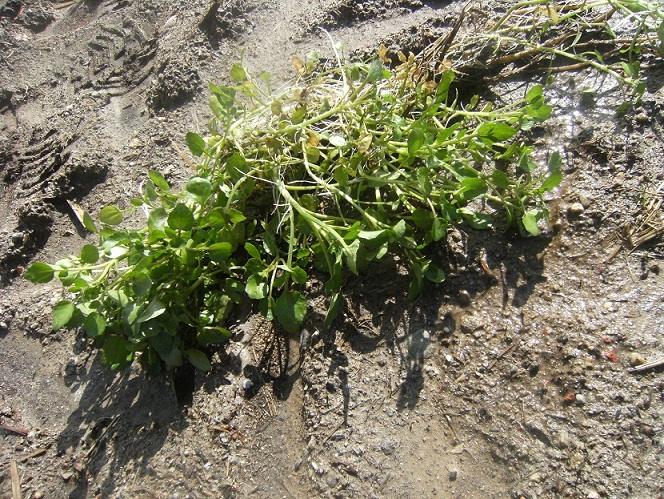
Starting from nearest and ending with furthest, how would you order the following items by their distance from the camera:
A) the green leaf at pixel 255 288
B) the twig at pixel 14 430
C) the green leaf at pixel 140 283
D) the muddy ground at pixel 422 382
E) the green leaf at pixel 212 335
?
the muddy ground at pixel 422 382 → the green leaf at pixel 140 283 → the green leaf at pixel 255 288 → the green leaf at pixel 212 335 → the twig at pixel 14 430

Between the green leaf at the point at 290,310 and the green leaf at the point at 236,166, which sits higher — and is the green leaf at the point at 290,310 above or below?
below

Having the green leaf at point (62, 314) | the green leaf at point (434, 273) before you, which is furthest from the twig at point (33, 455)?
the green leaf at point (434, 273)

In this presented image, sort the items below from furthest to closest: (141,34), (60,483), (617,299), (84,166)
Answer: (141,34), (84,166), (60,483), (617,299)

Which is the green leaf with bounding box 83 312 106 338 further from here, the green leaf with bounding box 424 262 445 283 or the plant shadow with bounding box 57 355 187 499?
the green leaf with bounding box 424 262 445 283

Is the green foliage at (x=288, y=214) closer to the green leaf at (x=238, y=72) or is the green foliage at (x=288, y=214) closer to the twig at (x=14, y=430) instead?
the green leaf at (x=238, y=72)

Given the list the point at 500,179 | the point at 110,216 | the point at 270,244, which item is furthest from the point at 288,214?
the point at 500,179

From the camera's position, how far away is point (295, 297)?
179cm

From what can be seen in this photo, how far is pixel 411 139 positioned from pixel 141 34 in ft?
7.12

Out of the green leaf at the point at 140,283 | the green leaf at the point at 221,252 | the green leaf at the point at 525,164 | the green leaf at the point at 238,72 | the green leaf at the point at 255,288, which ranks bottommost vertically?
the green leaf at the point at 525,164

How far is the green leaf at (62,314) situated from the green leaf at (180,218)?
0.43m

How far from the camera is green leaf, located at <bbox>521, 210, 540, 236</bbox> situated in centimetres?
176

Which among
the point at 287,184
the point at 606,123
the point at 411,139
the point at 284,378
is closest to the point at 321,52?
the point at 287,184

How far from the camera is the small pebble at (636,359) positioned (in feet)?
5.25

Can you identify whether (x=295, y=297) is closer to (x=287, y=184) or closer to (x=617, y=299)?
(x=287, y=184)
